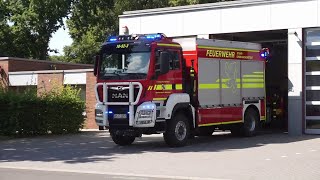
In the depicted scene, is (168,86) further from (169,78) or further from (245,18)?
(245,18)

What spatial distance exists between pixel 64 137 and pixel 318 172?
12.7 m

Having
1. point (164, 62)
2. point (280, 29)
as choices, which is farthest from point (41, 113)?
point (280, 29)

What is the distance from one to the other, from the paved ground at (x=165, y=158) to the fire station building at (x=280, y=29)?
161 centimetres

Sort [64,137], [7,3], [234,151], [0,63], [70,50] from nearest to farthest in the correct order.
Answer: [234,151] → [64,137] → [0,63] → [7,3] → [70,50]

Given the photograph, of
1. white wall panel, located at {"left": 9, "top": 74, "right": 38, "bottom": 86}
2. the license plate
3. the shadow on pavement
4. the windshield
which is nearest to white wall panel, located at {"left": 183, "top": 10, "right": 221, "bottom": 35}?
the shadow on pavement

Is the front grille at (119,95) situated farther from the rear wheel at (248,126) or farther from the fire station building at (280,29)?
the fire station building at (280,29)

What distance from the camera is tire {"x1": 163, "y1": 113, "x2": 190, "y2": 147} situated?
672 inches

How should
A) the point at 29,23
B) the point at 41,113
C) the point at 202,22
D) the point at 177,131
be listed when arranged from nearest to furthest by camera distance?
the point at 177,131, the point at 41,113, the point at 202,22, the point at 29,23

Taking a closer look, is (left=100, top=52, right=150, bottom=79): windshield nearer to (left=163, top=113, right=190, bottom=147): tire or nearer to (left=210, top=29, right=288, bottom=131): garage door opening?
(left=163, top=113, right=190, bottom=147): tire

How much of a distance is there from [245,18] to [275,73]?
13.5ft

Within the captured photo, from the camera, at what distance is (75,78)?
95.6ft

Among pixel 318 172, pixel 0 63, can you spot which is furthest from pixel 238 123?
pixel 0 63

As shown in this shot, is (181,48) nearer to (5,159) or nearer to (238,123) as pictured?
(238,123)

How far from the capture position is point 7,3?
1833 inches
